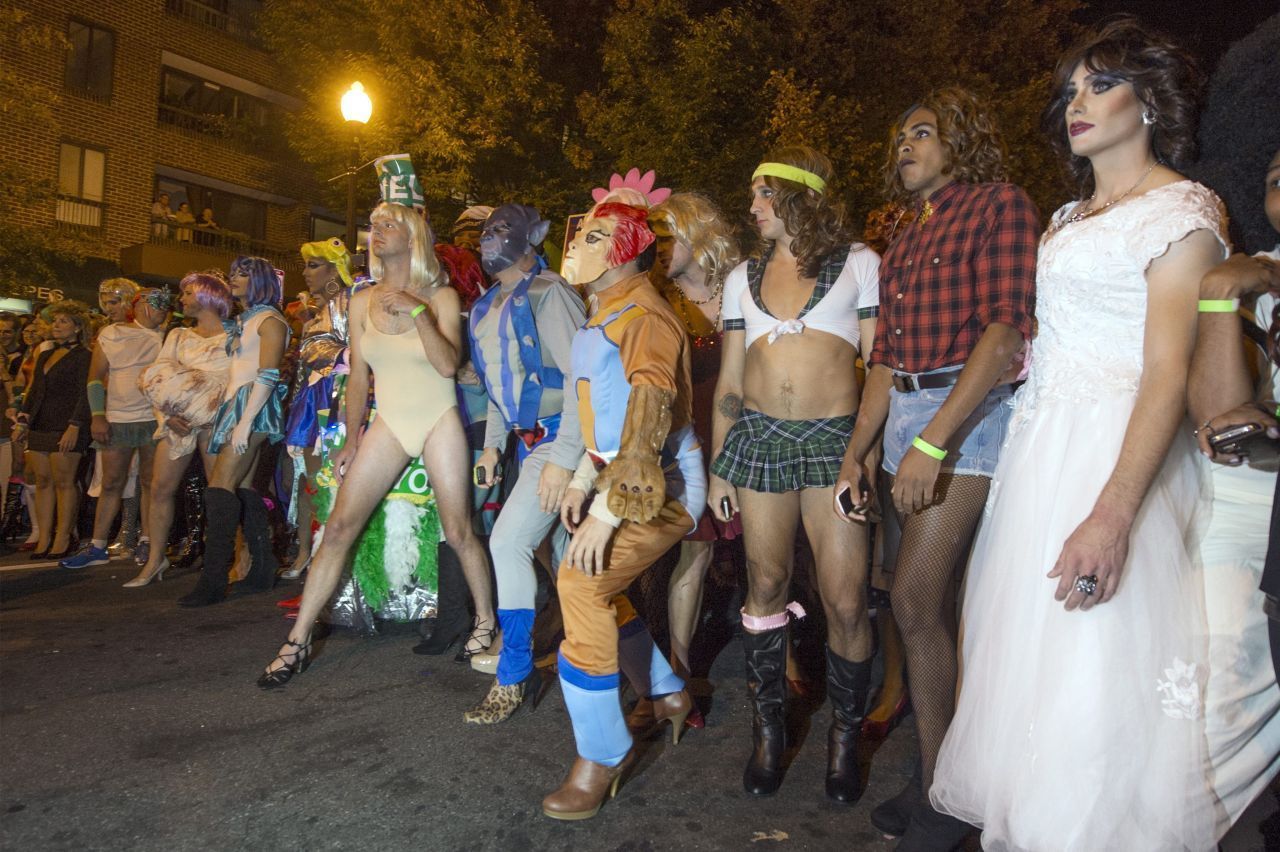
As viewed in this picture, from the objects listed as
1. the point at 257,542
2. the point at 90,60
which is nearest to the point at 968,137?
the point at 257,542

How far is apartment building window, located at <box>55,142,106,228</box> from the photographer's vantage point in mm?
20266

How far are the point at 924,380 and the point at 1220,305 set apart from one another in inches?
39.5

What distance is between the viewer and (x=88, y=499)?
841cm

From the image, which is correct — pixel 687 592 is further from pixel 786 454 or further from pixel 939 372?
pixel 939 372

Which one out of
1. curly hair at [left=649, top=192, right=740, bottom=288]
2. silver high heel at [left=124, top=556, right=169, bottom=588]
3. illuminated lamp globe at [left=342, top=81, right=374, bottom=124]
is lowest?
silver high heel at [left=124, top=556, right=169, bottom=588]

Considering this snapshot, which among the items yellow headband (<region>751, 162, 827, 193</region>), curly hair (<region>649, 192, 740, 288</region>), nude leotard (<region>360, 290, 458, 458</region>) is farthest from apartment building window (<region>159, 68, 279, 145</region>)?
yellow headband (<region>751, 162, 827, 193</region>)

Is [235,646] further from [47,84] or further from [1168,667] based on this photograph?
[47,84]

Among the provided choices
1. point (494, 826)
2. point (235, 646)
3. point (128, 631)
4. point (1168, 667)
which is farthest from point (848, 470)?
point (128, 631)

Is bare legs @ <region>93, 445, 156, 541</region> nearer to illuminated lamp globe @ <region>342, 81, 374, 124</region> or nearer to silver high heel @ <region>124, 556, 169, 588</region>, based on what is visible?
silver high heel @ <region>124, 556, 169, 588</region>

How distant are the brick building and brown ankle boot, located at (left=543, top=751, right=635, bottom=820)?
20.1 m

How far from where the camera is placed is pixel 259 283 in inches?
237

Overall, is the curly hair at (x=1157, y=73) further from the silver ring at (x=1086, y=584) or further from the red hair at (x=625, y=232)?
the red hair at (x=625, y=232)

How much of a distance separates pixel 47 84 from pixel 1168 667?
23745mm

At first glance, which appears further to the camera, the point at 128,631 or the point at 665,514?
the point at 128,631
